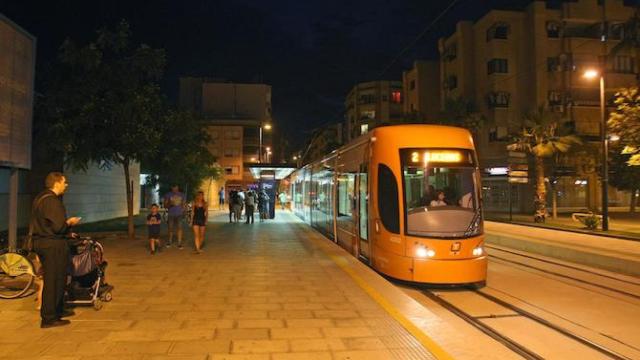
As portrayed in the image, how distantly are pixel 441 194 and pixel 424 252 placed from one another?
125 cm

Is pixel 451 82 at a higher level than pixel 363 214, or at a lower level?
higher

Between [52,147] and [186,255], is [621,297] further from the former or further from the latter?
[52,147]

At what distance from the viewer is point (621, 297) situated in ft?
32.4

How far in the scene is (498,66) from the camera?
47125mm

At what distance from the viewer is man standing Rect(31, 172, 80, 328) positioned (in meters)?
6.21

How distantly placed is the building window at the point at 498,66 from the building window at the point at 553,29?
A: 4.50 meters

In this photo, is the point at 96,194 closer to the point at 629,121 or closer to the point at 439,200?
the point at 439,200

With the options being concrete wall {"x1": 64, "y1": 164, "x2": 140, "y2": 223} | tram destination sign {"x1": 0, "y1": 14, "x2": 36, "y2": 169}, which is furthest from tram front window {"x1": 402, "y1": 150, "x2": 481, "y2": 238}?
concrete wall {"x1": 64, "y1": 164, "x2": 140, "y2": 223}

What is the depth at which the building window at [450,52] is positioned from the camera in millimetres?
51625

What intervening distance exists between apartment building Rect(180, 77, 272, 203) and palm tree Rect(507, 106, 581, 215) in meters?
45.3

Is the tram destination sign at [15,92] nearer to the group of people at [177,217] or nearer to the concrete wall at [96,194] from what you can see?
the group of people at [177,217]

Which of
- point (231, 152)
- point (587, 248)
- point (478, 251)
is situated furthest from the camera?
point (231, 152)

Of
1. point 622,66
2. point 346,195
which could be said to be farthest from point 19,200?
point 622,66

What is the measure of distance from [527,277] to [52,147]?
13690 mm
